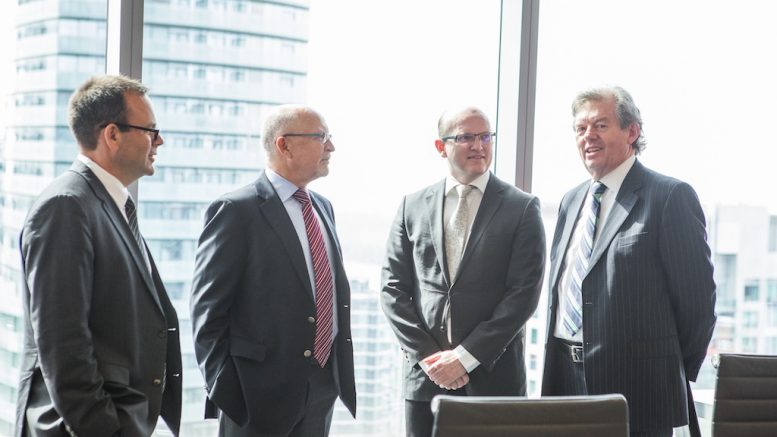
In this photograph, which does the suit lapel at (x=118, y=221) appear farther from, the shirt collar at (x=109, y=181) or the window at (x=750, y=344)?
the window at (x=750, y=344)

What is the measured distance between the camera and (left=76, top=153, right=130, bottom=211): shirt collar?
243 centimetres

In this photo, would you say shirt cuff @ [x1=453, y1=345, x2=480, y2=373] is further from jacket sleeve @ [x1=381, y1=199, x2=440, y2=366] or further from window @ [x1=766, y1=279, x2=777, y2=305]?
window @ [x1=766, y1=279, x2=777, y2=305]

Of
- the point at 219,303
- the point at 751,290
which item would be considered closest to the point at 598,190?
the point at 219,303

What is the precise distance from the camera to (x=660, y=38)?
467 cm

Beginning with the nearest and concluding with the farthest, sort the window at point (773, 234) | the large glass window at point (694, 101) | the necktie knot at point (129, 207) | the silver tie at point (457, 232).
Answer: the necktie knot at point (129, 207), the silver tie at point (457, 232), the large glass window at point (694, 101), the window at point (773, 234)

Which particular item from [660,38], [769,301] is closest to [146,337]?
[660,38]

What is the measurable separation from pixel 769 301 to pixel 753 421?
2.67 meters

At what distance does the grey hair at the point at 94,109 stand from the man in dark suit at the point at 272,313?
1.96 ft

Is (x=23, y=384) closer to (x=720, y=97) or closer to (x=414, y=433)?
(x=414, y=433)

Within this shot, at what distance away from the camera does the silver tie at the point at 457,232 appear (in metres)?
3.29

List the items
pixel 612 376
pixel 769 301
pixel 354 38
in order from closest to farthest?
pixel 612 376 → pixel 354 38 → pixel 769 301

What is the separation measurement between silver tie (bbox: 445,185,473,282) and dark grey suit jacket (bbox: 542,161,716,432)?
22.3 inches

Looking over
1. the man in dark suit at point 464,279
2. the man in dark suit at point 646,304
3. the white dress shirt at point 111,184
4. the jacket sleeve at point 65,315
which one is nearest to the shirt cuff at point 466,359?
the man in dark suit at point 464,279

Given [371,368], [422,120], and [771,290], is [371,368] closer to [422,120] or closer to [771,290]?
[422,120]
